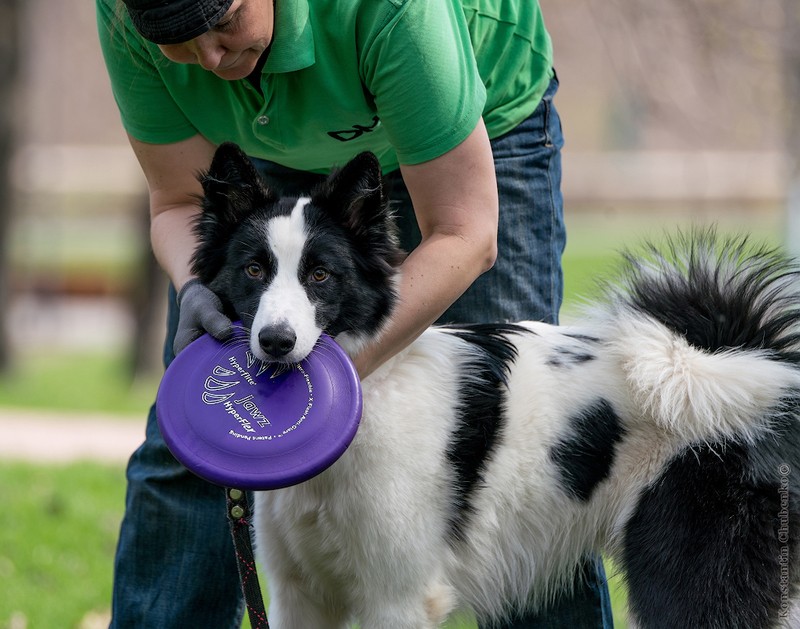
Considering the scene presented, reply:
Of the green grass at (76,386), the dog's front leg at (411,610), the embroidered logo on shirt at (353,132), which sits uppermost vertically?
the embroidered logo on shirt at (353,132)

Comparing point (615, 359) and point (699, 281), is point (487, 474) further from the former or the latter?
point (699, 281)

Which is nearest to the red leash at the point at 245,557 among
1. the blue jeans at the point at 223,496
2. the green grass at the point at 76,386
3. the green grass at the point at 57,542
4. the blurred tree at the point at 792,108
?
the blue jeans at the point at 223,496

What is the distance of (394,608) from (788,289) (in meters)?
1.48

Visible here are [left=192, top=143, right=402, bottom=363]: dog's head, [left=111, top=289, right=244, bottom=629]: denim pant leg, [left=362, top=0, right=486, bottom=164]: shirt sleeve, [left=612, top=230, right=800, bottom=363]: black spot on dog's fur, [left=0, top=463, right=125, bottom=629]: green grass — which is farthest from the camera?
[left=0, top=463, right=125, bottom=629]: green grass

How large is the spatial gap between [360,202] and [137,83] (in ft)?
2.53

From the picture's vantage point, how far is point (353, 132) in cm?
314

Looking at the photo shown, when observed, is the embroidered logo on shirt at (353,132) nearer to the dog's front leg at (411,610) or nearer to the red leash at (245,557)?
the red leash at (245,557)

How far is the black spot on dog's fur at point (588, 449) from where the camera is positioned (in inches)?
123

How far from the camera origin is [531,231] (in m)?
3.48

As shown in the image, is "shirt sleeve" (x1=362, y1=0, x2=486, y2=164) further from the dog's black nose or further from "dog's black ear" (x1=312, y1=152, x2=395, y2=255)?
the dog's black nose

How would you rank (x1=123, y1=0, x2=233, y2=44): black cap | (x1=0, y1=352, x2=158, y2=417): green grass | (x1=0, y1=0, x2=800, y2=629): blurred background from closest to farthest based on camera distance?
(x1=123, y1=0, x2=233, y2=44): black cap
(x1=0, y1=0, x2=800, y2=629): blurred background
(x1=0, y1=352, x2=158, y2=417): green grass

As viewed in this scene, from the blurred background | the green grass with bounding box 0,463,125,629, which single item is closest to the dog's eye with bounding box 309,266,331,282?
the blurred background

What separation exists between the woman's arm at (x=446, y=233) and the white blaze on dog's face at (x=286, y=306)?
0.26m

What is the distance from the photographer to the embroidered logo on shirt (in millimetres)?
3121
